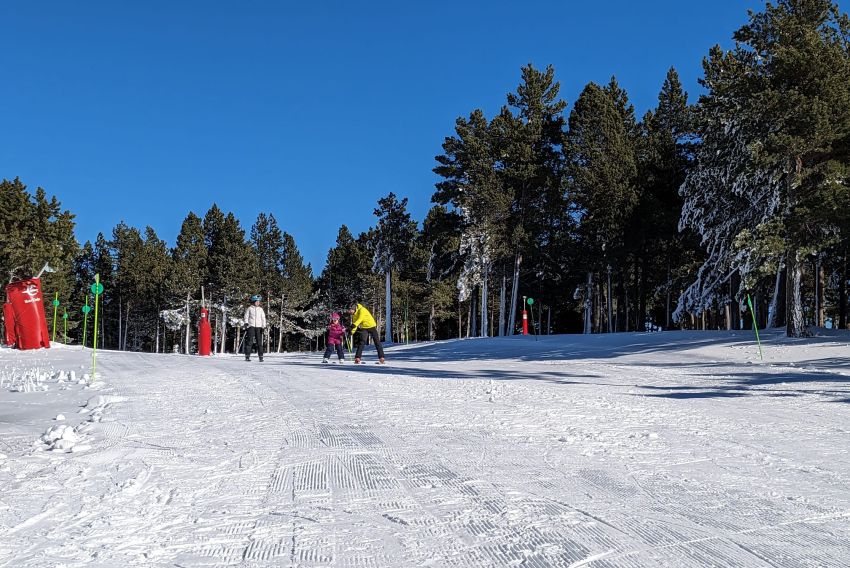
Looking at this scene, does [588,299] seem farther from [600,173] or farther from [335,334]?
[335,334]

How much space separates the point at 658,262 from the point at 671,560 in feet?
141

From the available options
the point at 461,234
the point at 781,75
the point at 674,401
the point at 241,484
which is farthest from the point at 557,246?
the point at 241,484

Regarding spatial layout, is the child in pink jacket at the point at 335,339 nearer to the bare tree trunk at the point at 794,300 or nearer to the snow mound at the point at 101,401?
the snow mound at the point at 101,401

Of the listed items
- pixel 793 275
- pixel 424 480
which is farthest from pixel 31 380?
pixel 793 275

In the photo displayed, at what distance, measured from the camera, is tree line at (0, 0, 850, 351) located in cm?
1969

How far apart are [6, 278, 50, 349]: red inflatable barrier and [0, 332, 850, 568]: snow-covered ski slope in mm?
16114

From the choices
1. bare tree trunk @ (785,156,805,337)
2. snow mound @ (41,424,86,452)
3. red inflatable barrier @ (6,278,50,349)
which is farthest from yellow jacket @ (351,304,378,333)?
bare tree trunk @ (785,156,805,337)

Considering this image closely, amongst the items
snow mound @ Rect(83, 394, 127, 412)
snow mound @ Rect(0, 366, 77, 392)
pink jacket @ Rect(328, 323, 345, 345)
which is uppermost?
pink jacket @ Rect(328, 323, 345, 345)

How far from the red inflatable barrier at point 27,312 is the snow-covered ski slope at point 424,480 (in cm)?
1611

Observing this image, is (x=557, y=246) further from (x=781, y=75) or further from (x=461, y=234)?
(x=781, y=75)

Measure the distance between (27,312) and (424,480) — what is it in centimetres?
2331

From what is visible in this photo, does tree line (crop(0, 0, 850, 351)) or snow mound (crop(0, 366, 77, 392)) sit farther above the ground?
tree line (crop(0, 0, 850, 351))

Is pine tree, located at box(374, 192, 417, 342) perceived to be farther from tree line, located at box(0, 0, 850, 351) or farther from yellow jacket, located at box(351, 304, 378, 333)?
yellow jacket, located at box(351, 304, 378, 333)

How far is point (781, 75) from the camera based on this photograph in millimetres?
20031
